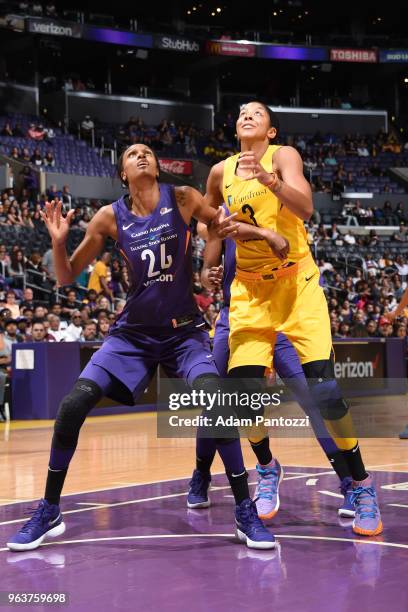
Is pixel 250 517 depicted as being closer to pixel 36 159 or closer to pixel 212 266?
pixel 212 266

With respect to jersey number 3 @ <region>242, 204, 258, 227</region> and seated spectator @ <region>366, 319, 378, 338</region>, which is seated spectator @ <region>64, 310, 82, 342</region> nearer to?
seated spectator @ <region>366, 319, 378, 338</region>

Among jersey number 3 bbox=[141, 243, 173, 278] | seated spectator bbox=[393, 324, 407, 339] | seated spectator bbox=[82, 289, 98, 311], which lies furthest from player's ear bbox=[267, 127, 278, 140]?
seated spectator bbox=[393, 324, 407, 339]

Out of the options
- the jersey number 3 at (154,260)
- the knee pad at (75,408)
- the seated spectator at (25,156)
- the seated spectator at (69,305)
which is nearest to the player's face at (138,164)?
the jersey number 3 at (154,260)

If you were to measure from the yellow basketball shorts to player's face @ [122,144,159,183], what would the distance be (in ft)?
2.56

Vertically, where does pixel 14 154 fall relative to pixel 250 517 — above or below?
above

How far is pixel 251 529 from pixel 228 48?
31.8 metres

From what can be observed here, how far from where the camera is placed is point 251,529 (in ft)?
14.8

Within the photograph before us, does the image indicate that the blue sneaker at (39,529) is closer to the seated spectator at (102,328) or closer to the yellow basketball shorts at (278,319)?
the yellow basketball shorts at (278,319)

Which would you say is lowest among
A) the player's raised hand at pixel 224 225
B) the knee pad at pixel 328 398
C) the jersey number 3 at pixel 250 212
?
the knee pad at pixel 328 398

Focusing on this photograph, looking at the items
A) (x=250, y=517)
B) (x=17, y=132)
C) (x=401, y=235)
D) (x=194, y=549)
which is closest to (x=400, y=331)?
(x=401, y=235)

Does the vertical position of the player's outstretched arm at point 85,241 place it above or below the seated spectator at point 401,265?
above

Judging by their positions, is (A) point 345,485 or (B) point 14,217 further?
(B) point 14,217

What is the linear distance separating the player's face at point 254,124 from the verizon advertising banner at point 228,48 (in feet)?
99.1

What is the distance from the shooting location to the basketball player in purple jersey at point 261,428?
17.3 ft
